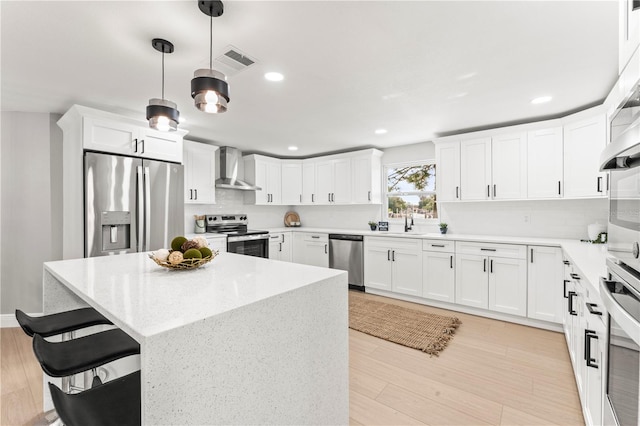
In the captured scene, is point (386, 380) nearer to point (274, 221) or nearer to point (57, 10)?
point (57, 10)

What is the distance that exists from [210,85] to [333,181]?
13.4 feet

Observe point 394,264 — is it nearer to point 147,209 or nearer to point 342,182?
point 342,182

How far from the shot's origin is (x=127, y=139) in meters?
3.31

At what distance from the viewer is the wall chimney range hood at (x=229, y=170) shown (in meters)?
4.88

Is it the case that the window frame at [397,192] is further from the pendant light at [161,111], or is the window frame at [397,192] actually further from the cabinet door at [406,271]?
the pendant light at [161,111]

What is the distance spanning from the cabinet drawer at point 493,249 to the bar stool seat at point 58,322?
368 centimetres

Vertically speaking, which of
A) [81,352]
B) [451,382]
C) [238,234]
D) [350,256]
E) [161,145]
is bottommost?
[451,382]

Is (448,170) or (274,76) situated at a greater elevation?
(274,76)

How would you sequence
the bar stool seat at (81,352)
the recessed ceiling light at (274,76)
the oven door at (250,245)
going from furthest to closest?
the oven door at (250,245) < the recessed ceiling light at (274,76) < the bar stool seat at (81,352)

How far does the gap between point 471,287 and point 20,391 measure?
4372 millimetres

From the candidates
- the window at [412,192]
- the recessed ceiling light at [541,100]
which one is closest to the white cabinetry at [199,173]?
the window at [412,192]

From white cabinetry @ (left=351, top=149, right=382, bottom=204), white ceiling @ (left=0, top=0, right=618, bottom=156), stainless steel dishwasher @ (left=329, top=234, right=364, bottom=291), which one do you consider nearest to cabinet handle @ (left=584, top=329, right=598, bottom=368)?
white ceiling @ (left=0, top=0, right=618, bottom=156)

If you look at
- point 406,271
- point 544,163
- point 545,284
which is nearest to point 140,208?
point 406,271

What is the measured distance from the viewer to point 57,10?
5.48 ft
